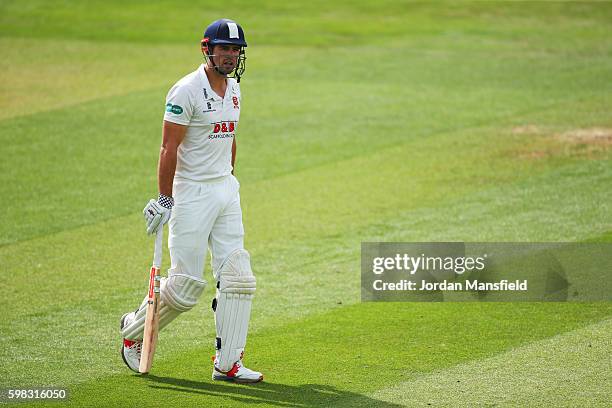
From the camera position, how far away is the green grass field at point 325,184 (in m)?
6.84

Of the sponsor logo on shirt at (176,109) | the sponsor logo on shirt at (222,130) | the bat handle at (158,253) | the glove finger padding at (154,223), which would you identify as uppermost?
the sponsor logo on shirt at (176,109)

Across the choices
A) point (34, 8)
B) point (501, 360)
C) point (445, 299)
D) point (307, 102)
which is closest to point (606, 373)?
point (501, 360)

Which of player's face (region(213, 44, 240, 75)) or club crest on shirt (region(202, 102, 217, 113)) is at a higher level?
player's face (region(213, 44, 240, 75))

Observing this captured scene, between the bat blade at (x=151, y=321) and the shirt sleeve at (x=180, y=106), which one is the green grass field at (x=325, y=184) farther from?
the shirt sleeve at (x=180, y=106)

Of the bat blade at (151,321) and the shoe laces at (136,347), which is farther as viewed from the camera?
the shoe laces at (136,347)

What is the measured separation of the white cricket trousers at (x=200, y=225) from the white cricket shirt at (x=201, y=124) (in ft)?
0.29

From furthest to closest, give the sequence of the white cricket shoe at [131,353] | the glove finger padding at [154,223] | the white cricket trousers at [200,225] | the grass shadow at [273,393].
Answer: the white cricket shoe at [131,353] < the white cricket trousers at [200,225] < the glove finger padding at [154,223] < the grass shadow at [273,393]

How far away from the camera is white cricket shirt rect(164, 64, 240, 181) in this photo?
260 inches

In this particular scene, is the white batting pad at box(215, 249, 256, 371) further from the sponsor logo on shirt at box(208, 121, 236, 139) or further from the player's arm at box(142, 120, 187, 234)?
the sponsor logo on shirt at box(208, 121, 236, 139)

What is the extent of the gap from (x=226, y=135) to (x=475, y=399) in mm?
2332

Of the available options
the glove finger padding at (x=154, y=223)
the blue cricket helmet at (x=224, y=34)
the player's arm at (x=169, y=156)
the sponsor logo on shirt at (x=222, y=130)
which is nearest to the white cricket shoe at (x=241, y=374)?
the glove finger padding at (x=154, y=223)

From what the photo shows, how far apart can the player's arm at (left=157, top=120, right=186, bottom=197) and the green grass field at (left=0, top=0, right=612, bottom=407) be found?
4.15 feet

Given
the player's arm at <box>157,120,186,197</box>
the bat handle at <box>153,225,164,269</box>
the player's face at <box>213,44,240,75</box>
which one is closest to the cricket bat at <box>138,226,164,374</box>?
the bat handle at <box>153,225,164,269</box>

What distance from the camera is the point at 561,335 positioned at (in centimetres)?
749
